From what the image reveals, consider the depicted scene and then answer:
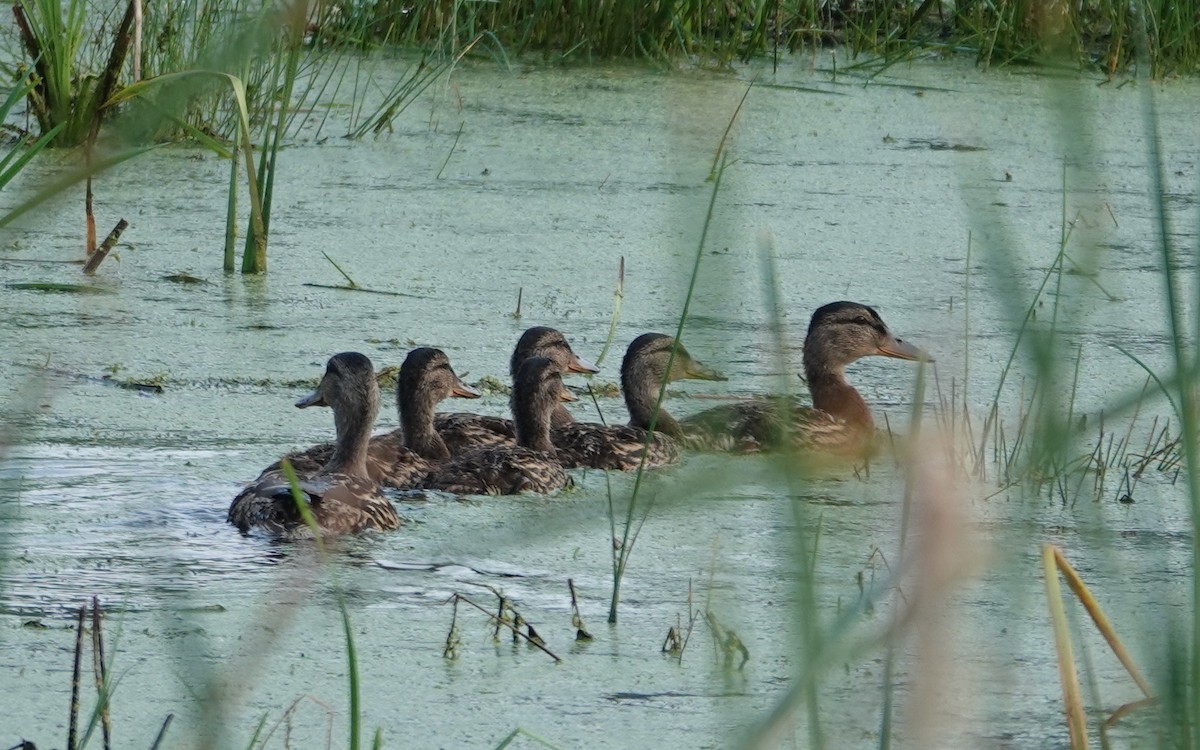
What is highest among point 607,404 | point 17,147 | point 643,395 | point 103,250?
point 17,147

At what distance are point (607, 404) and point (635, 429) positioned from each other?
55 cm

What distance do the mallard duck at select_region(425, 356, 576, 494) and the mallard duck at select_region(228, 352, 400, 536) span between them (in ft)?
0.59

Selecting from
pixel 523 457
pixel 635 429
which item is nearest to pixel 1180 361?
pixel 523 457

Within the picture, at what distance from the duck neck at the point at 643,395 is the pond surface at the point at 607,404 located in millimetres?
118

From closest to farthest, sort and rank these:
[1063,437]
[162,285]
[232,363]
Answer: [1063,437], [232,363], [162,285]

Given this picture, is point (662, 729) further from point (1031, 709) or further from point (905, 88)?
point (905, 88)

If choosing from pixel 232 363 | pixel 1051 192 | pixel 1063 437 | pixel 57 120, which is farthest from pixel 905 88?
pixel 1063 437

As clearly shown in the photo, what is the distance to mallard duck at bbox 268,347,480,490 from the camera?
365 cm

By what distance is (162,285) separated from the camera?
4832mm

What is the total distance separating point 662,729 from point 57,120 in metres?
3.92

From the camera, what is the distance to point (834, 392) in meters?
4.43

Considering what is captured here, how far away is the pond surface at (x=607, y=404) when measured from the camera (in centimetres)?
148

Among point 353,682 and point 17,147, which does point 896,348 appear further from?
point 353,682

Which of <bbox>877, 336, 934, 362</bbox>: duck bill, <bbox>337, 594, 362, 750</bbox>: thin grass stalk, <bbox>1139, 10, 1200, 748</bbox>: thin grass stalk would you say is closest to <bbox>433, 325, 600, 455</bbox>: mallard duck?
<bbox>877, 336, 934, 362</bbox>: duck bill
